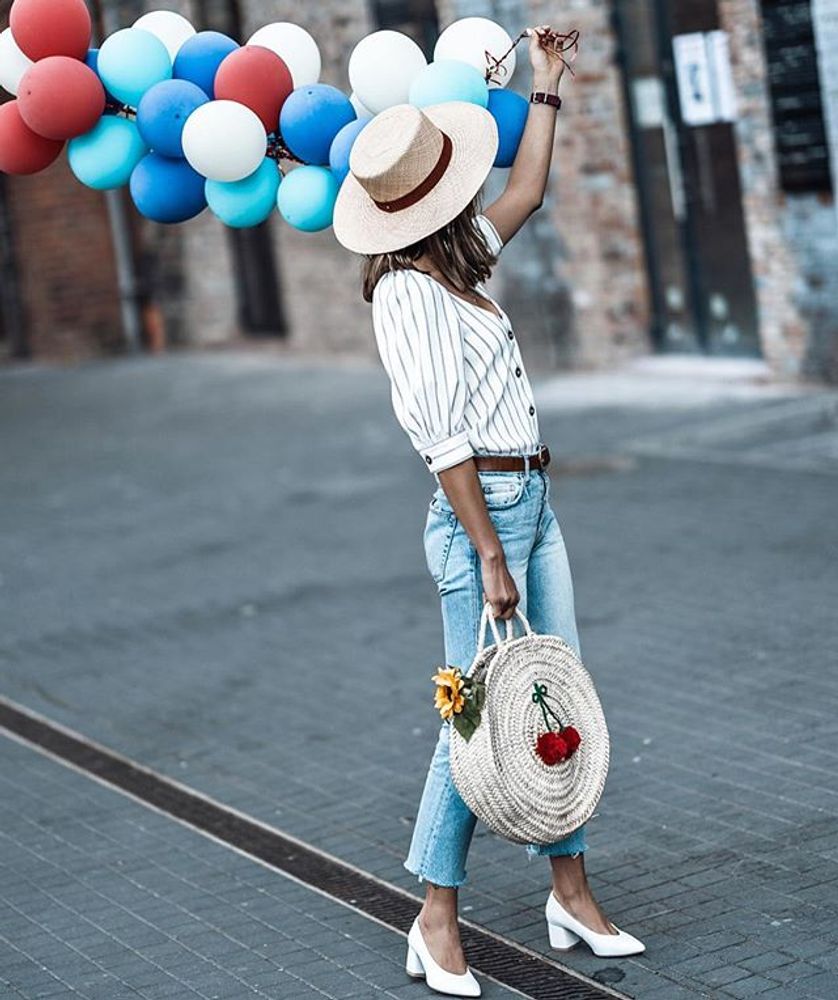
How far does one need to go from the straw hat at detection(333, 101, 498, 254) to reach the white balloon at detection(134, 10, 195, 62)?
1.14 m

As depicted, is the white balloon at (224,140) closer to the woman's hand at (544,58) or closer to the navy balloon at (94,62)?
the navy balloon at (94,62)

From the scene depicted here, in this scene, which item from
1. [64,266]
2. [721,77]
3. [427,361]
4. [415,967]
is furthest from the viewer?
[64,266]

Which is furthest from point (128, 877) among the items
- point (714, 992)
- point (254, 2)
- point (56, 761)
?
point (254, 2)

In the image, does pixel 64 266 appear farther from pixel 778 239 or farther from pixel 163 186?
pixel 163 186

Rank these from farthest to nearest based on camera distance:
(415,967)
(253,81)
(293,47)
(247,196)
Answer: (293,47), (247,196), (253,81), (415,967)

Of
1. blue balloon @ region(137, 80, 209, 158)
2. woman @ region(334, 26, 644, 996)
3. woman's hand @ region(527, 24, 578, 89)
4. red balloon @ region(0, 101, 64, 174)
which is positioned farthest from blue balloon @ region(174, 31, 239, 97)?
woman's hand @ region(527, 24, 578, 89)

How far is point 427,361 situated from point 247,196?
1171 mm

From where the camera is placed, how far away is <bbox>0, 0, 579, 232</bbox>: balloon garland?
530cm

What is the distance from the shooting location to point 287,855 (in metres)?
6.11

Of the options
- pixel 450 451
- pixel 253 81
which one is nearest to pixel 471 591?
pixel 450 451

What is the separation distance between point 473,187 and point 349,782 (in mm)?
2659

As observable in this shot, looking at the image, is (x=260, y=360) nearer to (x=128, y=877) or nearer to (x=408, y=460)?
(x=408, y=460)

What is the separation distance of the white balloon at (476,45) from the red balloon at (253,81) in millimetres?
462

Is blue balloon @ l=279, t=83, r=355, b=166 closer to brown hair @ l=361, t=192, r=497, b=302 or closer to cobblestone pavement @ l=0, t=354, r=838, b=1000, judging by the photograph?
brown hair @ l=361, t=192, r=497, b=302
